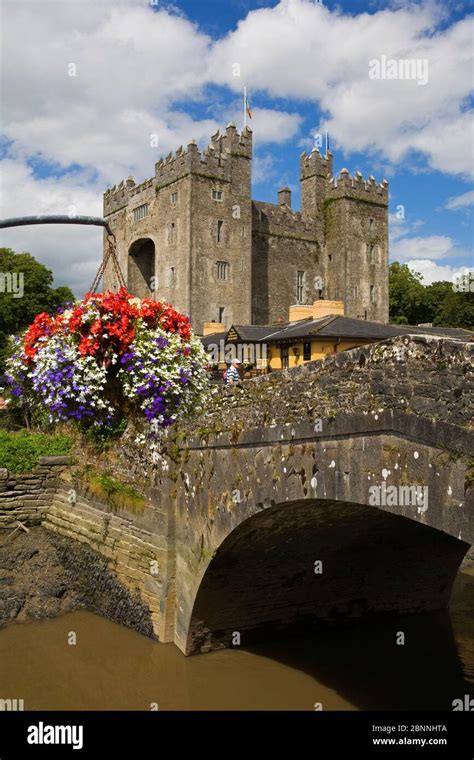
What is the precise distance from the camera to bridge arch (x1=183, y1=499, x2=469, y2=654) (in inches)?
375

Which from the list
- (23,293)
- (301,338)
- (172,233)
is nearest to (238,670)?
(301,338)

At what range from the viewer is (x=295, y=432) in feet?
26.0

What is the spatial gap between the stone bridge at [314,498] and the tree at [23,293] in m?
38.9

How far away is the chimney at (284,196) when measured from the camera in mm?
56875

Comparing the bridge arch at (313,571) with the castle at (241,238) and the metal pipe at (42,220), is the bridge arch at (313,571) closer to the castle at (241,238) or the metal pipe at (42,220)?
the metal pipe at (42,220)

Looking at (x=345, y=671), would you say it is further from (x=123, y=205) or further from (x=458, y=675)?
(x=123, y=205)

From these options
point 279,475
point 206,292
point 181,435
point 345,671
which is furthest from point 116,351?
point 206,292

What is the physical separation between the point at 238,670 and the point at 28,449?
650 cm

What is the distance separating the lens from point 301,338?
3053cm

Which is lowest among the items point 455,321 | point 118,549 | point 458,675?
point 458,675

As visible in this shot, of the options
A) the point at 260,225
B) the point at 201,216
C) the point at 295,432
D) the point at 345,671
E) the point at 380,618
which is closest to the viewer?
the point at 295,432

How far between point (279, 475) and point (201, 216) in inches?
1568

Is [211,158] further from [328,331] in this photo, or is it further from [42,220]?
[42,220]

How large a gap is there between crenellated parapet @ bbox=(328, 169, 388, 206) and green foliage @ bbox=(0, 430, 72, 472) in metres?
45.0
